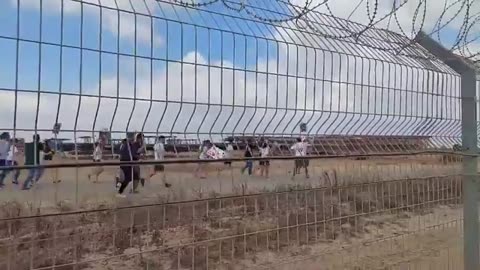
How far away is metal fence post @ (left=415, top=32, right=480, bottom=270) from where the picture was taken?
17.4 ft

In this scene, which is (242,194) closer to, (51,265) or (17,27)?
(51,265)

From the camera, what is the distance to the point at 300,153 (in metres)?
4.32

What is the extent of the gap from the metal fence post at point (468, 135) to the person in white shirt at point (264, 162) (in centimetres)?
180

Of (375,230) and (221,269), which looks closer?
(221,269)

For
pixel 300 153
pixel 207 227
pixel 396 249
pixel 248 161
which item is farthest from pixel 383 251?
pixel 207 227

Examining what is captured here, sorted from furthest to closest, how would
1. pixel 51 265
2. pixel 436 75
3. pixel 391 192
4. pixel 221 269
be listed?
pixel 436 75
pixel 391 192
pixel 221 269
pixel 51 265

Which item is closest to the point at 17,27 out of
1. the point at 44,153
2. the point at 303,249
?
the point at 44,153

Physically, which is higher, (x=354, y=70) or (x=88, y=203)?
(x=354, y=70)

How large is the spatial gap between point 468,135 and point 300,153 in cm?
173

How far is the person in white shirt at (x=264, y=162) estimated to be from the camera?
3.97m

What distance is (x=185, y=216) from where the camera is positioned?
11.5ft

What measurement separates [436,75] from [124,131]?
2.92 metres

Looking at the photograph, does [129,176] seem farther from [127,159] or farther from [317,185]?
[317,185]

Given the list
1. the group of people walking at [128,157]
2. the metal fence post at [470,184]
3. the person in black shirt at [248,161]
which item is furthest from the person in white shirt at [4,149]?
the metal fence post at [470,184]
